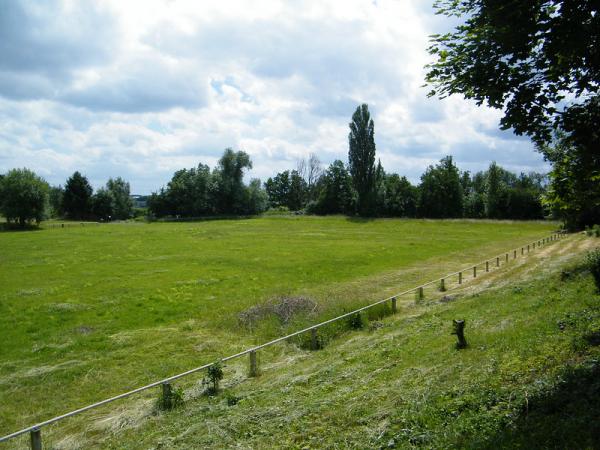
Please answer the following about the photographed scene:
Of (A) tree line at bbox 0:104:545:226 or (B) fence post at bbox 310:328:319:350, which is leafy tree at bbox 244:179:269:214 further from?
(B) fence post at bbox 310:328:319:350

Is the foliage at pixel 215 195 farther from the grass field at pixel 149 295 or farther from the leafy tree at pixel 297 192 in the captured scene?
the grass field at pixel 149 295

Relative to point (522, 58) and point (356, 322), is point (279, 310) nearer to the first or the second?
point (356, 322)

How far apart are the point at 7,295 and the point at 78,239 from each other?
38.3 m

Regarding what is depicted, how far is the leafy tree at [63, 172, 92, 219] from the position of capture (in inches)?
4811

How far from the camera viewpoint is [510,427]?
641cm

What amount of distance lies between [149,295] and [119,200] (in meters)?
117

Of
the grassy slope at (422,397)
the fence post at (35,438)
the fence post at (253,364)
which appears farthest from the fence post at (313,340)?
the fence post at (35,438)

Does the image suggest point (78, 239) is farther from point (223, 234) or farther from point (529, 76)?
point (529, 76)

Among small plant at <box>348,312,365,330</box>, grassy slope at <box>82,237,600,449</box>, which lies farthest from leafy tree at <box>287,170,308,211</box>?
grassy slope at <box>82,237,600,449</box>

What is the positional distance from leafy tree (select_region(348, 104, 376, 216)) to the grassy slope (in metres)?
87.5

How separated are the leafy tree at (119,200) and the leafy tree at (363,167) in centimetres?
7239

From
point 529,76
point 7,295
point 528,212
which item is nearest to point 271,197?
point 528,212

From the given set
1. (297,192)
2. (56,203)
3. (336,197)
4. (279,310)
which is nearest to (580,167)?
(279,310)

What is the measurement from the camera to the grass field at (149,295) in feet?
49.2
